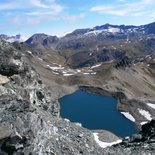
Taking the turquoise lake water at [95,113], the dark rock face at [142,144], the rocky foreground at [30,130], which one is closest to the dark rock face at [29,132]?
the rocky foreground at [30,130]

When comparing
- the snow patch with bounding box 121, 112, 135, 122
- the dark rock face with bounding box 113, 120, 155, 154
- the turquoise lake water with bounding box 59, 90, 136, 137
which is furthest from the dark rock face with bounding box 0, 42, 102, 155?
the snow patch with bounding box 121, 112, 135, 122

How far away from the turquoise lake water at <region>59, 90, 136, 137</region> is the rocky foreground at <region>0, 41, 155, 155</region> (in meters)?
60.2

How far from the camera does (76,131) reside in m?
40.4

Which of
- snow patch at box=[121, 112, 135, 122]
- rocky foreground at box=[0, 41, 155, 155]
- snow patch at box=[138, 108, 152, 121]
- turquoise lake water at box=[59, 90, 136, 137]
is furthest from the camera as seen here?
snow patch at box=[121, 112, 135, 122]

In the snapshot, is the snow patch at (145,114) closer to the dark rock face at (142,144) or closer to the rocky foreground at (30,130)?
the dark rock face at (142,144)

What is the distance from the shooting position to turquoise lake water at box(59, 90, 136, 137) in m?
111

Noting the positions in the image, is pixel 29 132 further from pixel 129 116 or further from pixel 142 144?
pixel 129 116

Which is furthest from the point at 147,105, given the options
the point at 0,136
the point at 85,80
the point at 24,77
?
the point at 0,136

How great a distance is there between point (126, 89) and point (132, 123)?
194ft

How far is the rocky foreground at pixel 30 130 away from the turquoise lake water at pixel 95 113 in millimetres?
60151

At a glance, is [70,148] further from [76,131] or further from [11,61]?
[11,61]

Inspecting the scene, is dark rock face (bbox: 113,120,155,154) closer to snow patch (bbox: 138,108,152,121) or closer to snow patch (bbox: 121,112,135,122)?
snow patch (bbox: 138,108,152,121)

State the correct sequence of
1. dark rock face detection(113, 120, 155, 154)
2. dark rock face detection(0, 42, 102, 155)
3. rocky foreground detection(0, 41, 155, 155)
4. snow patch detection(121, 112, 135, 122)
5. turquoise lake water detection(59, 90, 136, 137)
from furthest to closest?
snow patch detection(121, 112, 135, 122)
turquoise lake water detection(59, 90, 136, 137)
dark rock face detection(113, 120, 155, 154)
rocky foreground detection(0, 41, 155, 155)
dark rock face detection(0, 42, 102, 155)

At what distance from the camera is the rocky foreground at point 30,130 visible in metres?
30.3
